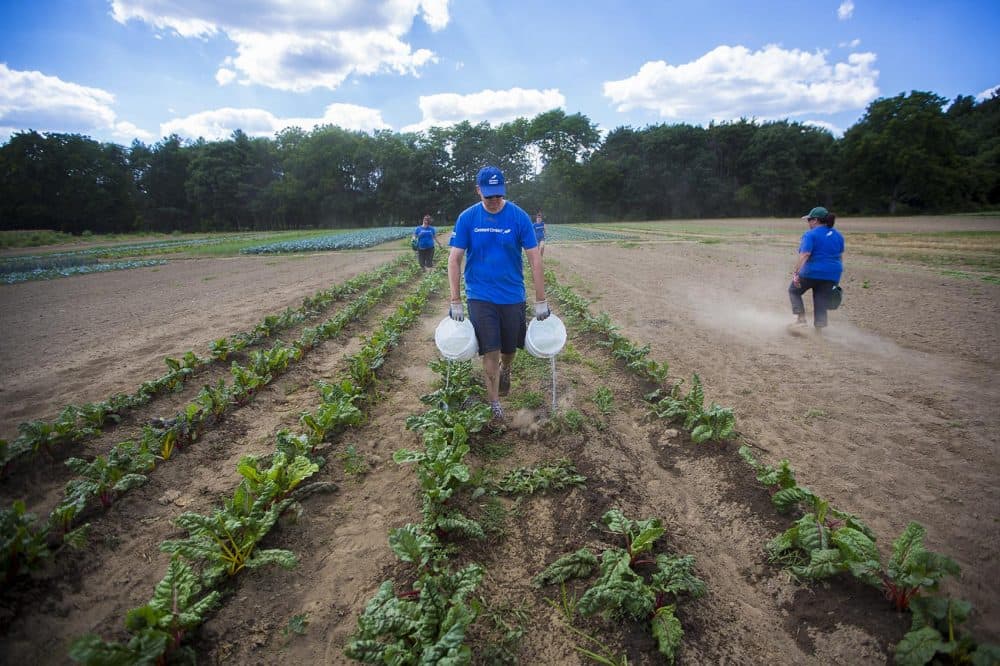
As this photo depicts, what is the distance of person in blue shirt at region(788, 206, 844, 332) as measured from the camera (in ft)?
22.9

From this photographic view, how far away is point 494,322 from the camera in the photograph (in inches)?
165

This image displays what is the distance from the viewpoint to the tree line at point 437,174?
5362cm

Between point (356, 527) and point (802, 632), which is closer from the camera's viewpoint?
point (802, 632)

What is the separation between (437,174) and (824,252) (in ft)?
225

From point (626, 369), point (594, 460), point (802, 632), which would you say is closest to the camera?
point (802, 632)

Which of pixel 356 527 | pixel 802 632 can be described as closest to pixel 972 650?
pixel 802 632

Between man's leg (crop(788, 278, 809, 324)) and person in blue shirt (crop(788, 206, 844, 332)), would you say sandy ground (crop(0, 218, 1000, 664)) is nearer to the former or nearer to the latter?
man's leg (crop(788, 278, 809, 324))

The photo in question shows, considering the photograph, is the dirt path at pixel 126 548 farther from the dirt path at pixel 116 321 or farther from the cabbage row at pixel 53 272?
the cabbage row at pixel 53 272

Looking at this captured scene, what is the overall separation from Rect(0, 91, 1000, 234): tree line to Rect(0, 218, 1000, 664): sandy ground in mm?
60222

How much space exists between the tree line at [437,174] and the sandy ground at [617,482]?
6022 centimetres

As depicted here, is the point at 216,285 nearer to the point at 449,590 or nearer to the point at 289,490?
the point at 289,490

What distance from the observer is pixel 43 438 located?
3.97m

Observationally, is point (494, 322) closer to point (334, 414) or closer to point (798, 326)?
point (334, 414)

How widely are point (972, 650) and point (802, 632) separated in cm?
68
